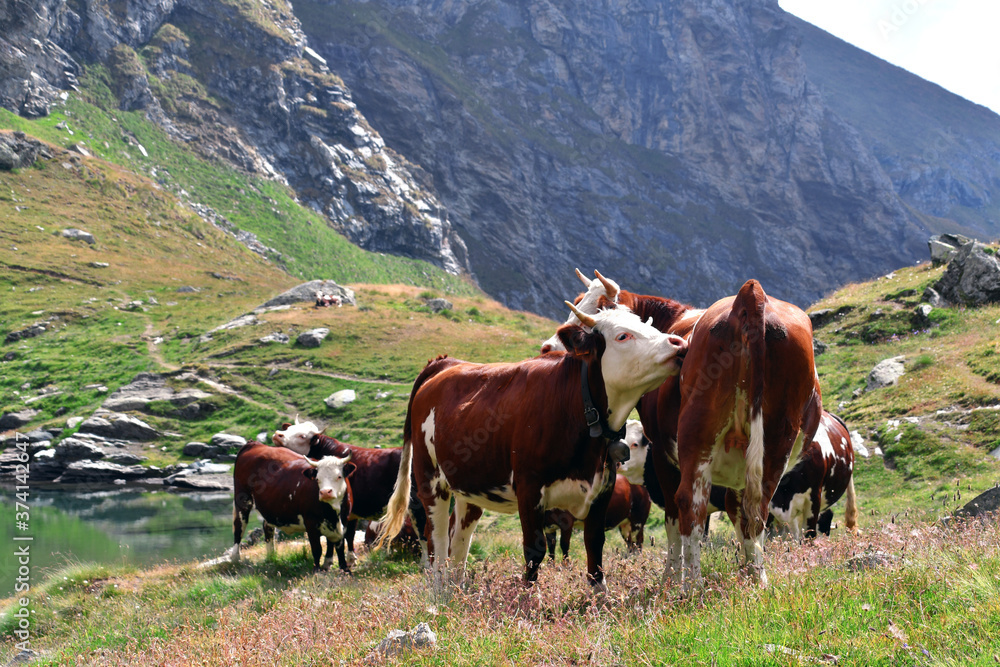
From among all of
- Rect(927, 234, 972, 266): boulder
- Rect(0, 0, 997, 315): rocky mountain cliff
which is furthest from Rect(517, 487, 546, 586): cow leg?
Rect(0, 0, 997, 315): rocky mountain cliff

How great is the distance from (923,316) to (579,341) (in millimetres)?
18545

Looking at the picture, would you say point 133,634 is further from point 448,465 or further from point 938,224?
point 938,224

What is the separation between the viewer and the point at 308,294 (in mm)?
48219

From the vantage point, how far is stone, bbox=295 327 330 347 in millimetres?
40062

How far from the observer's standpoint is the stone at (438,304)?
4891 cm

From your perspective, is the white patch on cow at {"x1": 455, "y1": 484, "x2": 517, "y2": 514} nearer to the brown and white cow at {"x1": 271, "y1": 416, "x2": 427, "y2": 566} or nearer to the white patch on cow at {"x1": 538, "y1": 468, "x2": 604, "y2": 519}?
the white patch on cow at {"x1": 538, "y1": 468, "x2": 604, "y2": 519}

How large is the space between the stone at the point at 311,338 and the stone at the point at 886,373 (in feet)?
101

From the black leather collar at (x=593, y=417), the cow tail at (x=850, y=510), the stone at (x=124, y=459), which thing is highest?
the black leather collar at (x=593, y=417)

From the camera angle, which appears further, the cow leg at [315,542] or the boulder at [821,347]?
the boulder at [821,347]

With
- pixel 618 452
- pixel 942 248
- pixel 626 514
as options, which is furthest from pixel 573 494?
pixel 942 248

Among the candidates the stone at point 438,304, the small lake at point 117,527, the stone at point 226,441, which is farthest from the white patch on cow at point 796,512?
the stone at point 438,304

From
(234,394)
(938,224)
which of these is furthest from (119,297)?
(938,224)

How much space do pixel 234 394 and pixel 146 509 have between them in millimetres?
11695

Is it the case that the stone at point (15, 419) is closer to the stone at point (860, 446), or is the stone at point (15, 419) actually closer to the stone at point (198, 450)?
the stone at point (198, 450)
